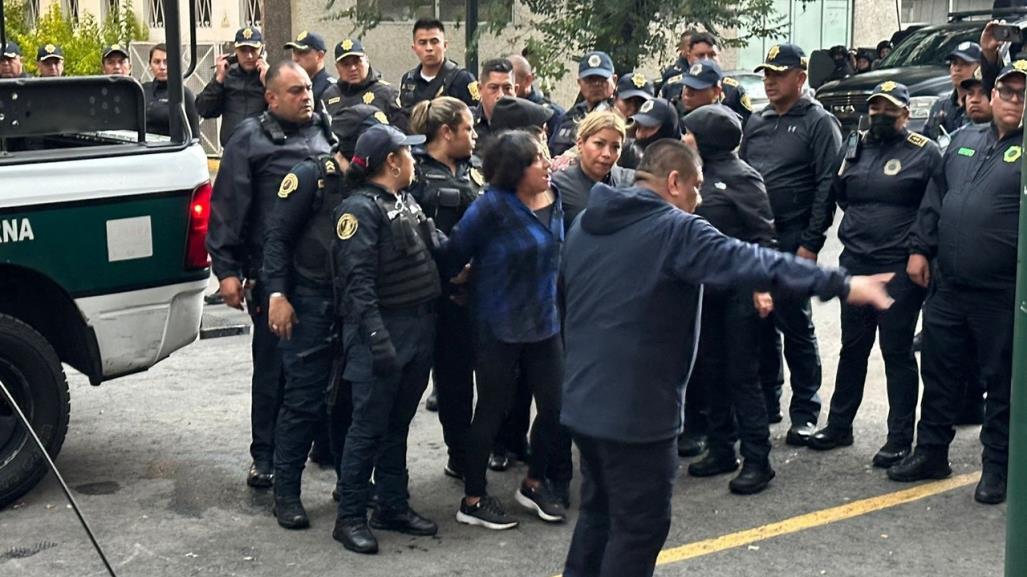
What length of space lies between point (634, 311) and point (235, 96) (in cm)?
657

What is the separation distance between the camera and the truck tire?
638 centimetres

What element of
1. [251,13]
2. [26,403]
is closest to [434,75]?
[26,403]

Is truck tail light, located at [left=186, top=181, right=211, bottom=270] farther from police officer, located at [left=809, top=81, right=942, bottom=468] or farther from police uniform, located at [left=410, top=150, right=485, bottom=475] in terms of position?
police officer, located at [left=809, top=81, right=942, bottom=468]

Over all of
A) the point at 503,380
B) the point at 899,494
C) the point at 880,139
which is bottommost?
the point at 899,494

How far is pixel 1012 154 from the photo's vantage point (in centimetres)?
645

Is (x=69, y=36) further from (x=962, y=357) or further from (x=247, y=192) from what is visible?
(x=962, y=357)

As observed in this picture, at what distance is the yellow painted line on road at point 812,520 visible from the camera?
6059 millimetres

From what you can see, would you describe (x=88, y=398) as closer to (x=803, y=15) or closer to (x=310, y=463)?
(x=310, y=463)

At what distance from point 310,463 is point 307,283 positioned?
129 cm

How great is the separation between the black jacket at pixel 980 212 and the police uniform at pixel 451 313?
204cm

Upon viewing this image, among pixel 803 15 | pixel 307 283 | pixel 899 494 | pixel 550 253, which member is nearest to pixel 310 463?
pixel 307 283

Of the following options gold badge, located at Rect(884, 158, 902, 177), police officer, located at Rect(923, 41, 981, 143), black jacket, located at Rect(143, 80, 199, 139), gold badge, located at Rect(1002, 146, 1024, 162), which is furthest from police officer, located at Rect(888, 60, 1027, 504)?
black jacket, located at Rect(143, 80, 199, 139)

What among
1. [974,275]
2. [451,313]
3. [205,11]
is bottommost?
[451,313]

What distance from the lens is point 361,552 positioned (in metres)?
6.01
